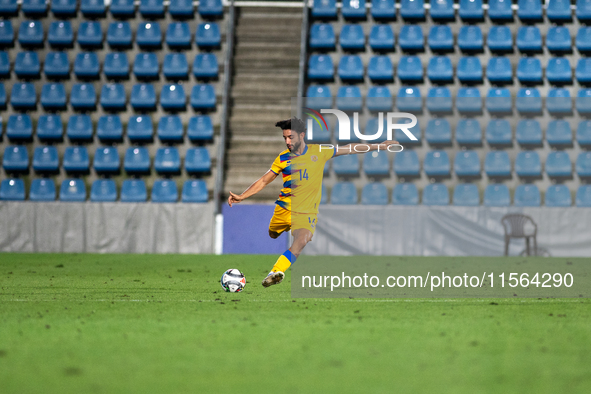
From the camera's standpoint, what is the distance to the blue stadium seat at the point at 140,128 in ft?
50.6

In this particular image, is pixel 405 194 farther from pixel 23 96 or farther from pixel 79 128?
pixel 23 96

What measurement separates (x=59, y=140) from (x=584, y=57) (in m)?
12.1

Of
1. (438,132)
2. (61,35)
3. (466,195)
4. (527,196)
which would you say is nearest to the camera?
(466,195)

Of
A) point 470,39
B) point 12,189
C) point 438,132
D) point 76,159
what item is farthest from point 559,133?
point 12,189

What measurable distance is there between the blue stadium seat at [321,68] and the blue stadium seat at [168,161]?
138 inches

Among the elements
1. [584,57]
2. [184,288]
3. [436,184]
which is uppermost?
[584,57]

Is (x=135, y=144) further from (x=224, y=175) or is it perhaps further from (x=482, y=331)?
(x=482, y=331)

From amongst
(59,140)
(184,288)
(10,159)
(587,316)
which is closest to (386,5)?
(59,140)

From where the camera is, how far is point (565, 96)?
15469 mm

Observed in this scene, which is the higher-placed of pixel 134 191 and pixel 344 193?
pixel 344 193

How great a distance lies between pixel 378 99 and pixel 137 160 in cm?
531

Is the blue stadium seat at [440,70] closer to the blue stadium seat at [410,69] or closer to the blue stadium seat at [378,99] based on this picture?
the blue stadium seat at [410,69]

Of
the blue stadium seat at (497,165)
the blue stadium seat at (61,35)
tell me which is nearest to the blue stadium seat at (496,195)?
the blue stadium seat at (497,165)

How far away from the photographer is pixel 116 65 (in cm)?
1623
